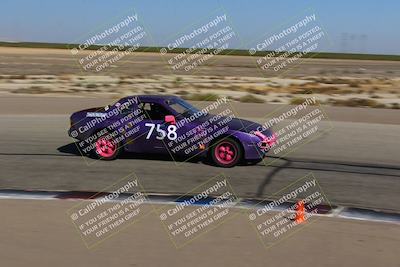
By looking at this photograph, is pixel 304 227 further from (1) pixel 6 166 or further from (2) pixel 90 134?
(1) pixel 6 166

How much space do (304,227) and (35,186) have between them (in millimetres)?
4931

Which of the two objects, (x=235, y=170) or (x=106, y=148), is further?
(x=106, y=148)

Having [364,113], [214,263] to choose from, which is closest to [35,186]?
[214,263]

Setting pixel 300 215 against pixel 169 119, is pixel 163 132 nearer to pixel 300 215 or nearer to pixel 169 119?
pixel 169 119

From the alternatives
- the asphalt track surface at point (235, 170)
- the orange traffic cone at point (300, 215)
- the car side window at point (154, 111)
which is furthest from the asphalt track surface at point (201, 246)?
the car side window at point (154, 111)

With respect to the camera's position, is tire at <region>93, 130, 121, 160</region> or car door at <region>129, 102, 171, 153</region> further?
tire at <region>93, 130, 121, 160</region>

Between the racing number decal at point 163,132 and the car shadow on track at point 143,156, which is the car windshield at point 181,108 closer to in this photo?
the racing number decal at point 163,132

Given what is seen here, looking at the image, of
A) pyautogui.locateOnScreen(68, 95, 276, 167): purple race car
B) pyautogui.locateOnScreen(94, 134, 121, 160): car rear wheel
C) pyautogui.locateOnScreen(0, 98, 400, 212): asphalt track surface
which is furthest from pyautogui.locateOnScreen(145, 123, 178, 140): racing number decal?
pyautogui.locateOnScreen(94, 134, 121, 160): car rear wheel

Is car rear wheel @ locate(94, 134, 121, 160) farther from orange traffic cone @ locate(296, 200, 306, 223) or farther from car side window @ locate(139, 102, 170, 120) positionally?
orange traffic cone @ locate(296, 200, 306, 223)

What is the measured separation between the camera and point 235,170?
1080 cm

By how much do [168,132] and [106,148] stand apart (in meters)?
1.58

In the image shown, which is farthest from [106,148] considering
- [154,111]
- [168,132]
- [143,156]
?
[168,132]

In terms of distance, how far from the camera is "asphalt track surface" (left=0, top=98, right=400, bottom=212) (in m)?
9.44

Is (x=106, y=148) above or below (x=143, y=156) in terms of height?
above
